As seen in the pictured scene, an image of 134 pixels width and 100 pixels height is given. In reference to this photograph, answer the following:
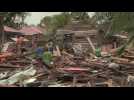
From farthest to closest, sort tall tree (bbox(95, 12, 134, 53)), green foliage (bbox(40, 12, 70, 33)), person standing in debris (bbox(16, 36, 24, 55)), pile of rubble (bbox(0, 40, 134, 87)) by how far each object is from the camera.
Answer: green foliage (bbox(40, 12, 70, 33)) → tall tree (bbox(95, 12, 134, 53)) → person standing in debris (bbox(16, 36, 24, 55)) → pile of rubble (bbox(0, 40, 134, 87))

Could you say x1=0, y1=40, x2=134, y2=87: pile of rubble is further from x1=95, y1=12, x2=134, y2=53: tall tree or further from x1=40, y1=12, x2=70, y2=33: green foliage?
x1=40, y1=12, x2=70, y2=33: green foliage

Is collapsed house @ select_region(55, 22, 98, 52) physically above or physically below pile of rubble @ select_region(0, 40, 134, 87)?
above

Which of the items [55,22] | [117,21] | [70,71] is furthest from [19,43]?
[117,21]

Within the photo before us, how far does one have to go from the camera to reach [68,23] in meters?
9.88

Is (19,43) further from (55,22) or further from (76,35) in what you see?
(55,22)

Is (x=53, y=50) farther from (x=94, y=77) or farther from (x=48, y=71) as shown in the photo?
(x=94, y=77)

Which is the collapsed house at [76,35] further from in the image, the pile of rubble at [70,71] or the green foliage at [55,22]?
the green foliage at [55,22]

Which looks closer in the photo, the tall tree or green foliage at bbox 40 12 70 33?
the tall tree

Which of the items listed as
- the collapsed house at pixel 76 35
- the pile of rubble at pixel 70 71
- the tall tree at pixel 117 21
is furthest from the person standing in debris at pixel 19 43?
the tall tree at pixel 117 21

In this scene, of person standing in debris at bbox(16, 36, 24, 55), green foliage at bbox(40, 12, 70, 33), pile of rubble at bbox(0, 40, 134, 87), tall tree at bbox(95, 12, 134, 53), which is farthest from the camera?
green foliage at bbox(40, 12, 70, 33)

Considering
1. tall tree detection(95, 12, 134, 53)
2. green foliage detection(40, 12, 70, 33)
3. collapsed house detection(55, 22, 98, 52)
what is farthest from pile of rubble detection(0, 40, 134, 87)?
green foliage detection(40, 12, 70, 33)

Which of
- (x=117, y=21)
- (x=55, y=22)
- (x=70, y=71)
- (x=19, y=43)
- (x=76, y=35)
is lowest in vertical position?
(x=70, y=71)
